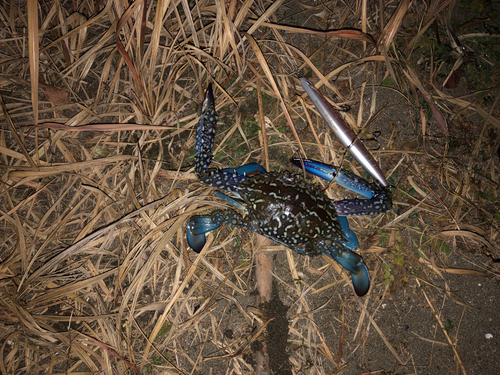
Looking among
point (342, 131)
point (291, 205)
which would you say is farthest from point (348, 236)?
point (342, 131)

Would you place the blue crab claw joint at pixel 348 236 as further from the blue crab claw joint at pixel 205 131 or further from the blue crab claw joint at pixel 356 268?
the blue crab claw joint at pixel 205 131

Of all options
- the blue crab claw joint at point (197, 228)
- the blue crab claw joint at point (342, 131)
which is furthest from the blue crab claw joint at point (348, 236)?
the blue crab claw joint at point (197, 228)

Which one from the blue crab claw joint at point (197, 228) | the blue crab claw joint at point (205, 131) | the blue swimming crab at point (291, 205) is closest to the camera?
the blue swimming crab at point (291, 205)

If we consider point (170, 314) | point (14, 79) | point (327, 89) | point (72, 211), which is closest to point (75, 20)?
point (14, 79)

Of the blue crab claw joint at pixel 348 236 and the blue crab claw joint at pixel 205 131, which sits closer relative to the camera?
the blue crab claw joint at pixel 205 131

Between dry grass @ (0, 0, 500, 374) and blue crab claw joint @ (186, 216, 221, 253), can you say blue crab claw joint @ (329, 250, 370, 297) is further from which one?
blue crab claw joint @ (186, 216, 221, 253)

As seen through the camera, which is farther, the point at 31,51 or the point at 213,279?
the point at 213,279

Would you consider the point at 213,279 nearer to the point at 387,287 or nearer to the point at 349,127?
the point at 387,287

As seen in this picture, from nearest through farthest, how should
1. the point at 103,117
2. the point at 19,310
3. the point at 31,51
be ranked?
1. the point at 31,51
2. the point at 19,310
3. the point at 103,117
